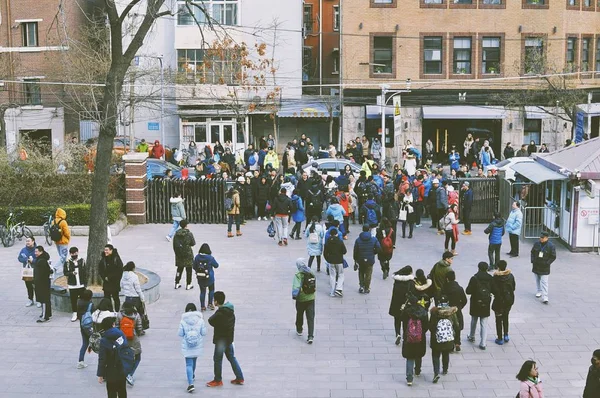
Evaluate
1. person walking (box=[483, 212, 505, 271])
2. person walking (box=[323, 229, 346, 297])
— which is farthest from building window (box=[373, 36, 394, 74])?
person walking (box=[323, 229, 346, 297])

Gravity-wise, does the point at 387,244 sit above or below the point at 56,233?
below

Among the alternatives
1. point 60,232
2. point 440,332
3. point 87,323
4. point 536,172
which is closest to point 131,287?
point 87,323

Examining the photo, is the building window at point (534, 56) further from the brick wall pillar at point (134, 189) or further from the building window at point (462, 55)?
the brick wall pillar at point (134, 189)

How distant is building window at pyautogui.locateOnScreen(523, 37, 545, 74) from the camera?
41.6 meters

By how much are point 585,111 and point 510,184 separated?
19.2 metres

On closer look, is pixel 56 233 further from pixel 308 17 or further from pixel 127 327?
pixel 308 17

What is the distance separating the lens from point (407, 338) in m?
13.3

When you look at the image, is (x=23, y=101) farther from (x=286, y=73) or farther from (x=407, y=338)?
(x=407, y=338)

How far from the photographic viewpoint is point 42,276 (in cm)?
1658

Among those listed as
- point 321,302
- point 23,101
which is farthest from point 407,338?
point 23,101

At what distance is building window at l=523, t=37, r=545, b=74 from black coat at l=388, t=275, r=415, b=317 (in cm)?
2920

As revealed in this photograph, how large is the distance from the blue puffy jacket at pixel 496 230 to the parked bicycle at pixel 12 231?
40.4 ft

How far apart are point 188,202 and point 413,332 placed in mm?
14585

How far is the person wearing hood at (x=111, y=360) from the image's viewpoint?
1203 cm
